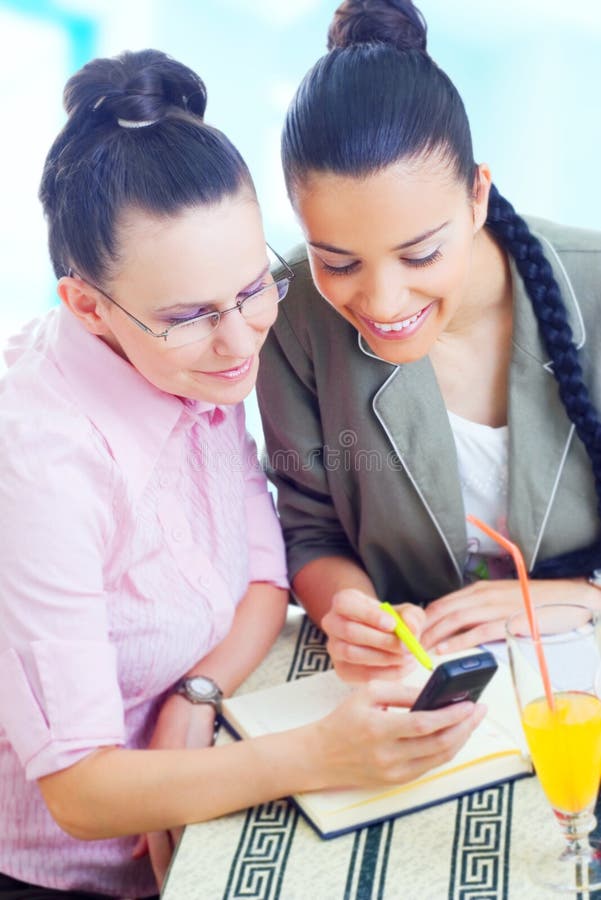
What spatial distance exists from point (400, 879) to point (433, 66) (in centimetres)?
90

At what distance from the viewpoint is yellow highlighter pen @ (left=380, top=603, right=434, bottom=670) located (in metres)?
1.23

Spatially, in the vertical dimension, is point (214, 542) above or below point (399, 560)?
above

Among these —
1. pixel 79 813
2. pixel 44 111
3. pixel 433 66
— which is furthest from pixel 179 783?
pixel 44 111

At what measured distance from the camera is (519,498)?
1.60 metres

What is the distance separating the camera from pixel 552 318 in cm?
156

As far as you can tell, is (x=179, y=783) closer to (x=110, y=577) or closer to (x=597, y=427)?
(x=110, y=577)

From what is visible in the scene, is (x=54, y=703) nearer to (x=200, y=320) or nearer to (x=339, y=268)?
(x=200, y=320)

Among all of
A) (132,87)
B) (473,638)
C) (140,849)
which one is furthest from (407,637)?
(132,87)

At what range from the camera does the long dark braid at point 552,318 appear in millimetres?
1549

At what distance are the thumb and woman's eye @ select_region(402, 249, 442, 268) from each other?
0.76m

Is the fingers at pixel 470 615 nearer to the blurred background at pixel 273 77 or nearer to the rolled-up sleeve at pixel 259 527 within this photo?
the rolled-up sleeve at pixel 259 527

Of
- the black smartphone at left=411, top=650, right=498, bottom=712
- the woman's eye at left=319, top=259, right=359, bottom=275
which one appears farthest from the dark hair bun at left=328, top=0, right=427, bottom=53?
Result: the black smartphone at left=411, top=650, right=498, bottom=712

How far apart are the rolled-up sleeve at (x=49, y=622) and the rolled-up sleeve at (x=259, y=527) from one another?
1.27 feet

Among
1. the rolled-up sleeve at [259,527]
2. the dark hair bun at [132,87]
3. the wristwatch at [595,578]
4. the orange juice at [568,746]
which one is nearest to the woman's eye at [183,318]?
the dark hair bun at [132,87]
